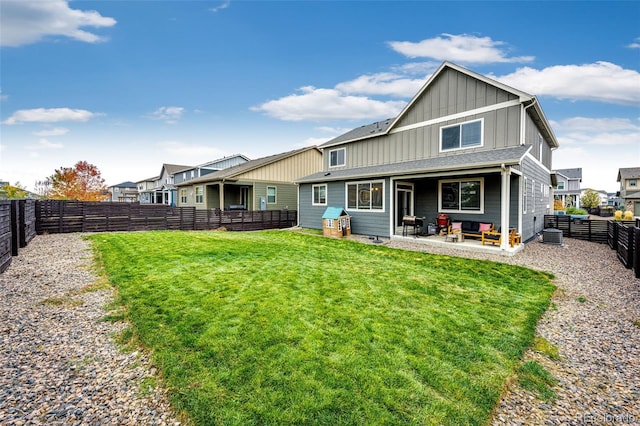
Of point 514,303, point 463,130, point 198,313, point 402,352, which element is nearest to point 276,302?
point 198,313

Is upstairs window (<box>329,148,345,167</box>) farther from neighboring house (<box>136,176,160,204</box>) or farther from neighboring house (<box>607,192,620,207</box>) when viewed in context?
neighboring house (<box>607,192,620,207</box>)

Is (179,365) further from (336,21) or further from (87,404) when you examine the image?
(336,21)

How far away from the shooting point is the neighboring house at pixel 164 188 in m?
32.5

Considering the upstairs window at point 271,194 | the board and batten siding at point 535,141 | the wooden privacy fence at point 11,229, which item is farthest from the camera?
the upstairs window at point 271,194

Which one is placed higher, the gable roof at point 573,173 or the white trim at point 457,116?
the gable roof at point 573,173

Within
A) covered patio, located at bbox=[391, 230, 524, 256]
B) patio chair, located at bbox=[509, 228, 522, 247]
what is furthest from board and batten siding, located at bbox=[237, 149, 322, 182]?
patio chair, located at bbox=[509, 228, 522, 247]

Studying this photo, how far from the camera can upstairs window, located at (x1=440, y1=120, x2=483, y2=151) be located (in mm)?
10992

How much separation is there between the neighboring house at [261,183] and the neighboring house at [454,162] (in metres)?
5.72

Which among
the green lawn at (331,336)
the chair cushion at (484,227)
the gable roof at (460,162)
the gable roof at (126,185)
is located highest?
the gable roof at (126,185)

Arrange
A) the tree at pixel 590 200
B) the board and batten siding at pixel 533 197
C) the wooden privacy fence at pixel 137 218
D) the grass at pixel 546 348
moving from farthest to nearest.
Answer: the tree at pixel 590 200 → the wooden privacy fence at pixel 137 218 → the board and batten siding at pixel 533 197 → the grass at pixel 546 348

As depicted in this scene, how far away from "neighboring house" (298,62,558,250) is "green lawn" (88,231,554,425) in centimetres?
443

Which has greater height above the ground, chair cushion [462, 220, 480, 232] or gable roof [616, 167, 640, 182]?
gable roof [616, 167, 640, 182]

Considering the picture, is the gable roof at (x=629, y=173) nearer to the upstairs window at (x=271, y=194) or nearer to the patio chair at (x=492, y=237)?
the patio chair at (x=492, y=237)

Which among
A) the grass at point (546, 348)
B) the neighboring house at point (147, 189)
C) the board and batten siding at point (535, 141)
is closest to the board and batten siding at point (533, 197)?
the board and batten siding at point (535, 141)
